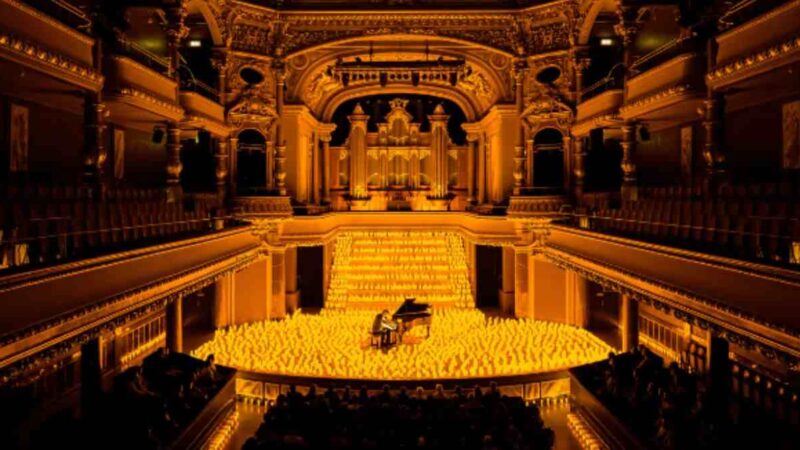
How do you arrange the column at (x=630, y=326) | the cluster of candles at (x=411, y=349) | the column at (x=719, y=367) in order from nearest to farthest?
the column at (x=719, y=367) → the cluster of candles at (x=411, y=349) → the column at (x=630, y=326)

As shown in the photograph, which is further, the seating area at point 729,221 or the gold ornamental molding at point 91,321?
the seating area at point 729,221

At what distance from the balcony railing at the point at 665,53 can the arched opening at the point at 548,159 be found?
5488 mm

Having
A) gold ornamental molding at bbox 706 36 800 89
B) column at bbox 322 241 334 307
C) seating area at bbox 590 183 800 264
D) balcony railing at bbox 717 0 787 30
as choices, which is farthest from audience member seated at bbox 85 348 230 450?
column at bbox 322 241 334 307

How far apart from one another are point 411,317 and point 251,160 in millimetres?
6684

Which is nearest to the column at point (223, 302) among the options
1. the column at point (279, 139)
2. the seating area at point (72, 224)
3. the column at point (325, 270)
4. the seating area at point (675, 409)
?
the column at point (279, 139)

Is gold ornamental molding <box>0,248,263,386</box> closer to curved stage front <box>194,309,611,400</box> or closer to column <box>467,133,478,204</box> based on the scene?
curved stage front <box>194,309,611,400</box>

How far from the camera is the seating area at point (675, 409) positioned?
7133 millimetres

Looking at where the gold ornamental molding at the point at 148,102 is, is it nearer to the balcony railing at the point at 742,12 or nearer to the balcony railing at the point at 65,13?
the balcony railing at the point at 65,13

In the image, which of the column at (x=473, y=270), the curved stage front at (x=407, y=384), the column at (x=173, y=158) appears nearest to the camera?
the curved stage front at (x=407, y=384)

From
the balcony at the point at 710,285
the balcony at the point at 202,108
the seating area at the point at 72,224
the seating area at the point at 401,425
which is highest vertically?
the balcony at the point at 202,108

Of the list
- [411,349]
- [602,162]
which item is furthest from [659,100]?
[602,162]

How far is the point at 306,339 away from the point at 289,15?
8.73 meters

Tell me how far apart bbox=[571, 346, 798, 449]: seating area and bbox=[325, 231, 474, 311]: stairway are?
30.9 feet

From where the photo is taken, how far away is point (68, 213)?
7949mm
